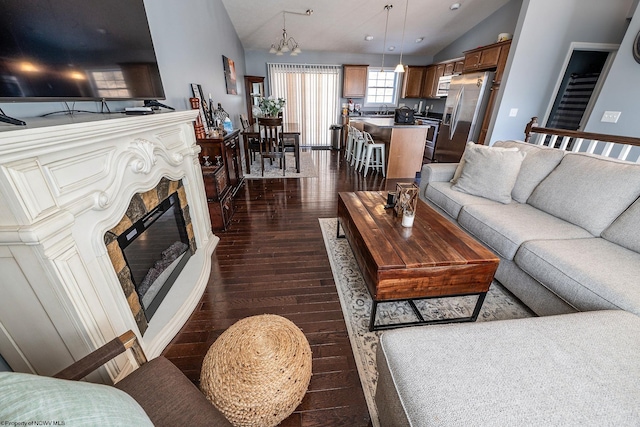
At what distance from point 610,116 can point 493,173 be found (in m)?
2.31

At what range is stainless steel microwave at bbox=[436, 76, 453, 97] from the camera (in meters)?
5.66

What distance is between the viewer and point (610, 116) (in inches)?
119

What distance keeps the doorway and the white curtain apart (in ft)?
15.5

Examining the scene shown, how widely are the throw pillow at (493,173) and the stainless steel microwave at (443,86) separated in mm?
4236

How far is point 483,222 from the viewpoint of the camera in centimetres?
190

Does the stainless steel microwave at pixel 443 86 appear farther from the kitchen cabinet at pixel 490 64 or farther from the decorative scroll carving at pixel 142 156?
the decorative scroll carving at pixel 142 156

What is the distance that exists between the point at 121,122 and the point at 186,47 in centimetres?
213

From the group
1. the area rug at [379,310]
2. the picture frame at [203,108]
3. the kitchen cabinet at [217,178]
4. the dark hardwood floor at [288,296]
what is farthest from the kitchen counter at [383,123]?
the area rug at [379,310]

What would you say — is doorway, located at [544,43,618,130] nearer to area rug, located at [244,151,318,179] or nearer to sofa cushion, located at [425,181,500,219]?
sofa cushion, located at [425,181,500,219]

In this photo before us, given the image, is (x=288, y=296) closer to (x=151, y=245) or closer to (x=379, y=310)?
(x=379, y=310)

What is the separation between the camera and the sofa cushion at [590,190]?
163cm

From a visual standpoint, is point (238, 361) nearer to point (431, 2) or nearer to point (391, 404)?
point (391, 404)

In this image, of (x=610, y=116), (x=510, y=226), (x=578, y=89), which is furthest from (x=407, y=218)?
(x=578, y=89)

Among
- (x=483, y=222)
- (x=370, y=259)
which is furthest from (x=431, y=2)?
(x=370, y=259)
